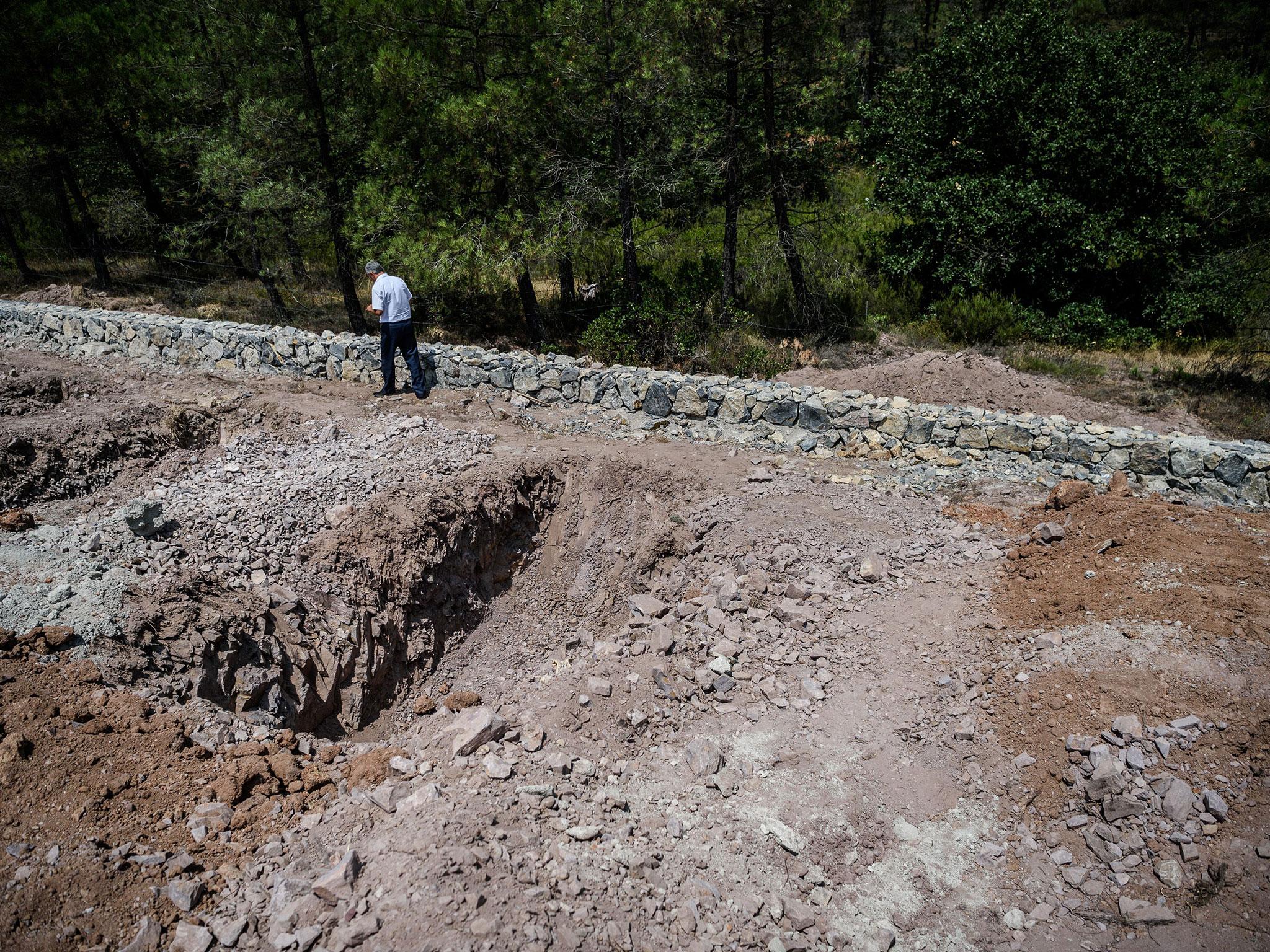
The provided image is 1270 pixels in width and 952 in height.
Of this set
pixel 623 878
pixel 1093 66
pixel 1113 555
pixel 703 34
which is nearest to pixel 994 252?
pixel 1093 66

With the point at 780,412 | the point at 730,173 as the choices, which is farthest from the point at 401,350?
the point at 730,173

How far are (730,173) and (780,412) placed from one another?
17.9ft

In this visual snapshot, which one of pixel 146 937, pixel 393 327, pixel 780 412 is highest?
pixel 393 327

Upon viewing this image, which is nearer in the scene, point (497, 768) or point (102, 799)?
point (102, 799)

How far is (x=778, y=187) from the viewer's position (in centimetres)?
1238

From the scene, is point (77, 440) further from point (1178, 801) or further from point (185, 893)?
point (1178, 801)

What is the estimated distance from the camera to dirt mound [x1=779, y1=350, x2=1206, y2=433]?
33.5ft

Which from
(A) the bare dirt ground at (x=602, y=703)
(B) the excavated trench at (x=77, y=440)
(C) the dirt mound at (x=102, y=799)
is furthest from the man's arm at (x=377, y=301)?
(C) the dirt mound at (x=102, y=799)

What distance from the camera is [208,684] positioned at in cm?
522

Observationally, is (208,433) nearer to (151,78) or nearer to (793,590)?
(793,590)

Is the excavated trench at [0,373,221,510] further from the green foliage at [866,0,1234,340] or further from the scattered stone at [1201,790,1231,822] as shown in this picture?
the green foliage at [866,0,1234,340]

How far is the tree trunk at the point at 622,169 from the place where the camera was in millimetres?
10781

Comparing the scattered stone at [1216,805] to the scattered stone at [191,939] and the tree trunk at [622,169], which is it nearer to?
the scattered stone at [191,939]

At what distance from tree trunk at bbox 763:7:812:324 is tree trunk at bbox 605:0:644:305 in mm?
2410
